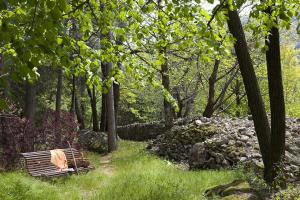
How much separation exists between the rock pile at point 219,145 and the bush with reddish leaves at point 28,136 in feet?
12.0

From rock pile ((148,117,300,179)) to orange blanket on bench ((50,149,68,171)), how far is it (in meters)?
3.91

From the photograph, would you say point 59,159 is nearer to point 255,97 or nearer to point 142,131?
point 255,97

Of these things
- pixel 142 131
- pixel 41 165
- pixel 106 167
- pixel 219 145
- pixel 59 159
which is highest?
pixel 142 131

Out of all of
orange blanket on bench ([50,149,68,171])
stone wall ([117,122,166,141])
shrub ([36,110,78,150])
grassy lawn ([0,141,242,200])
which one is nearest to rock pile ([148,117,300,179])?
grassy lawn ([0,141,242,200])

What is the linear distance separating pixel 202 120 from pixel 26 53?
554 inches

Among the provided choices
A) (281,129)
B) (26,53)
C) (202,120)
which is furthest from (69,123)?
(26,53)

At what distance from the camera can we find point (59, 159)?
38.9 ft

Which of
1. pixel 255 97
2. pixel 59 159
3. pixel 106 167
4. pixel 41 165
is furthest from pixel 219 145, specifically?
pixel 41 165

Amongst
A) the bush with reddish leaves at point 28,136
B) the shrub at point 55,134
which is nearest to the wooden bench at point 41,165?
the bush with reddish leaves at point 28,136

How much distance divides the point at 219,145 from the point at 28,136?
20.5 feet

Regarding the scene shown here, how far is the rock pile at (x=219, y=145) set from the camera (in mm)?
11258

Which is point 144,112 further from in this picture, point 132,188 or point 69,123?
point 132,188

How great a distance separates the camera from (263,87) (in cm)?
3519

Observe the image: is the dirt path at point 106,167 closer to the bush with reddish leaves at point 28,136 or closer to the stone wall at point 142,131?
the bush with reddish leaves at point 28,136
